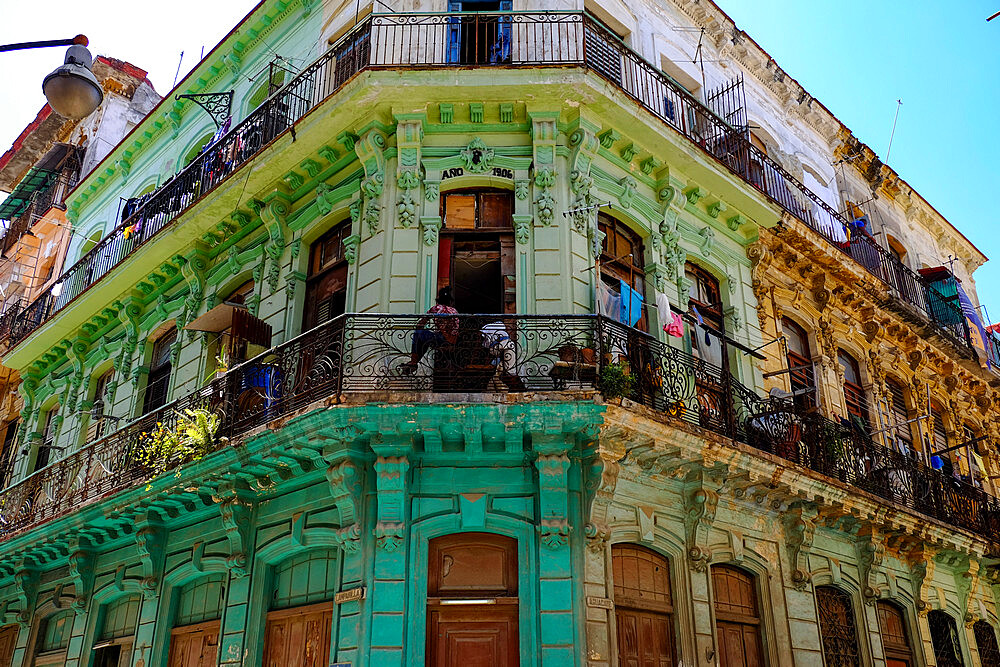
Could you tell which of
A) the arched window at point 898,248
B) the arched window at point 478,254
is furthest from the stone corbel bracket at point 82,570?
the arched window at point 898,248

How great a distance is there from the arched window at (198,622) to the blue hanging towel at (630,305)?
5.91 metres

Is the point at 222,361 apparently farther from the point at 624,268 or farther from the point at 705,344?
the point at 705,344

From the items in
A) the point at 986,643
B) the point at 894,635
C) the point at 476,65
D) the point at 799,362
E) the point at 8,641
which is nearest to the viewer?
the point at 476,65

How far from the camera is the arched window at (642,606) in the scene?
886cm

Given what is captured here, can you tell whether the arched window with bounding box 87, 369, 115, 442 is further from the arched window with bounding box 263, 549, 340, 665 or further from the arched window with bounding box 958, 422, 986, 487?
the arched window with bounding box 958, 422, 986, 487

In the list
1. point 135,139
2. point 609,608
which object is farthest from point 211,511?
point 135,139

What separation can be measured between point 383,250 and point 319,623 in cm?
432

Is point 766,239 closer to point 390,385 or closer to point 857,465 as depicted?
point 857,465

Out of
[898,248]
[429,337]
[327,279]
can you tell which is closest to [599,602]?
[429,337]

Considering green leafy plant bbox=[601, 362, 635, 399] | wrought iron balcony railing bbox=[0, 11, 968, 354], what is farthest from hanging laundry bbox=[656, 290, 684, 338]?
wrought iron balcony railing bbox=[0, 11, 968, 354]

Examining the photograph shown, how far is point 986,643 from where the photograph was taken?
47.6 feet

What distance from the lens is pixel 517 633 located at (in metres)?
8.38

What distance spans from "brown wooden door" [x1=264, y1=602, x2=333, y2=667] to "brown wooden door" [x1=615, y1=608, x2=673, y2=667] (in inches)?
121

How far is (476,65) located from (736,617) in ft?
24.5
